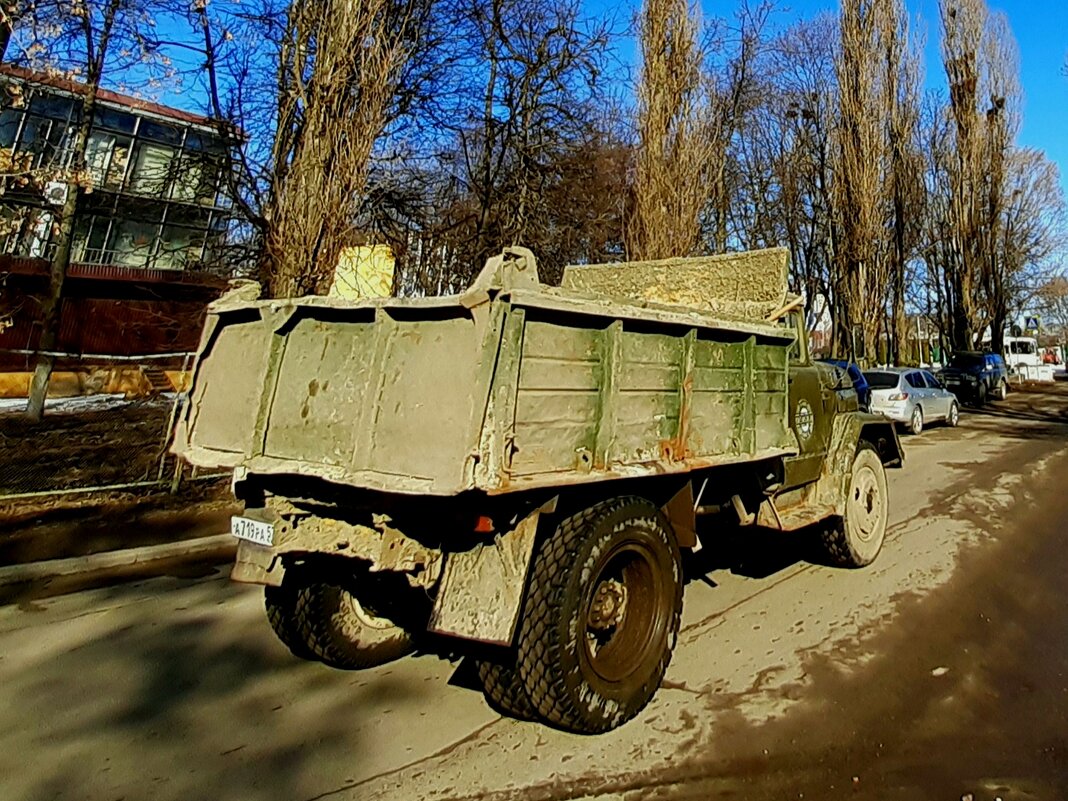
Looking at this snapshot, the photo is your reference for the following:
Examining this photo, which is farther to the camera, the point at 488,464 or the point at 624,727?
the point at 624,727

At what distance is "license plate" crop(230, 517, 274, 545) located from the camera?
3.11 metres

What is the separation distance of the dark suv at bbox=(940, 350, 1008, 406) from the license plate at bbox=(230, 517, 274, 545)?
27458 mm

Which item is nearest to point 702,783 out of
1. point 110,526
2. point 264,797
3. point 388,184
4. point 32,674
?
point 264,797

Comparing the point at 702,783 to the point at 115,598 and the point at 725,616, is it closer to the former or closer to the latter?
the point at 725,616

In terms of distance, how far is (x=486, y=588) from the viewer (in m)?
2.95

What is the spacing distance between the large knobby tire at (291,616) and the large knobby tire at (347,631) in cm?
4

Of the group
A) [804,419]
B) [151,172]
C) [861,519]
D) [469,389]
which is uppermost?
[151,172]

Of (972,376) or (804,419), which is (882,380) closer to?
(972,376)

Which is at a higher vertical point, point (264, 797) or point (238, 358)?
point (238, 358)

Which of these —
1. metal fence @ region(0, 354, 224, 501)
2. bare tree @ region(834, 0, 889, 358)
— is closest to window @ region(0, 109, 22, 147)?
metal fence @ region(0, 354, 224, 501)

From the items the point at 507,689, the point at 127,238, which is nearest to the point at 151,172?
the point at 127,238

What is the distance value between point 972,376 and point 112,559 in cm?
2809

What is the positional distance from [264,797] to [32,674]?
2.11 metres

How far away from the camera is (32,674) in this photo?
384 cm
